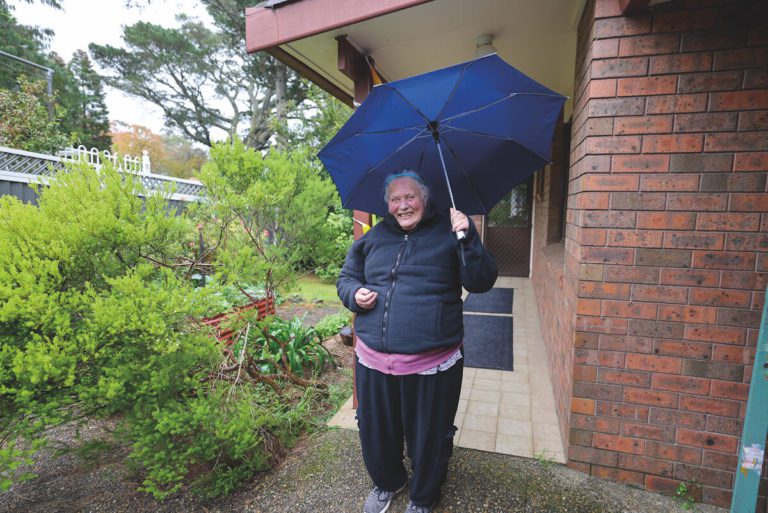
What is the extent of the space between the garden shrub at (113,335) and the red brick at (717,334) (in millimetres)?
2220

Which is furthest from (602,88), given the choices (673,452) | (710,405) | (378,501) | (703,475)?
(378,501)

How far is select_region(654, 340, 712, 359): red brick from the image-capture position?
1840 millimetres

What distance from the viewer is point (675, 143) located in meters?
1.80

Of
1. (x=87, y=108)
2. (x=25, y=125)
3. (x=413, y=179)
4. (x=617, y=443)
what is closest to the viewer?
(x=413, y=179)

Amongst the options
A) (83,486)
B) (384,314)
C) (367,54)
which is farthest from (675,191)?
(83,486)

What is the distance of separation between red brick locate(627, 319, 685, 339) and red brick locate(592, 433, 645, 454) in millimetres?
563

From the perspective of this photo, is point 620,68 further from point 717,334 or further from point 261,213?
point 261,213

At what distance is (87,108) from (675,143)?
2966 cm

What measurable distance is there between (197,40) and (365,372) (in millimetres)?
23104

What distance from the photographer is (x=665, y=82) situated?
180 cm

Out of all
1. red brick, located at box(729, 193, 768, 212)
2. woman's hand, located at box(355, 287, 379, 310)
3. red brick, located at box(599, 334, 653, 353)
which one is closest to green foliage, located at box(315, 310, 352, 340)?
woman's hand, located at box(355, 287, 379, 310)

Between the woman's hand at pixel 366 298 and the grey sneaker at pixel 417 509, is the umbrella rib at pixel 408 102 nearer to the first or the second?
the woman's hand at pixel 366 298

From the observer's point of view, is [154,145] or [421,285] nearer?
[421,285]

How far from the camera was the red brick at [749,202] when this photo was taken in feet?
5.59
